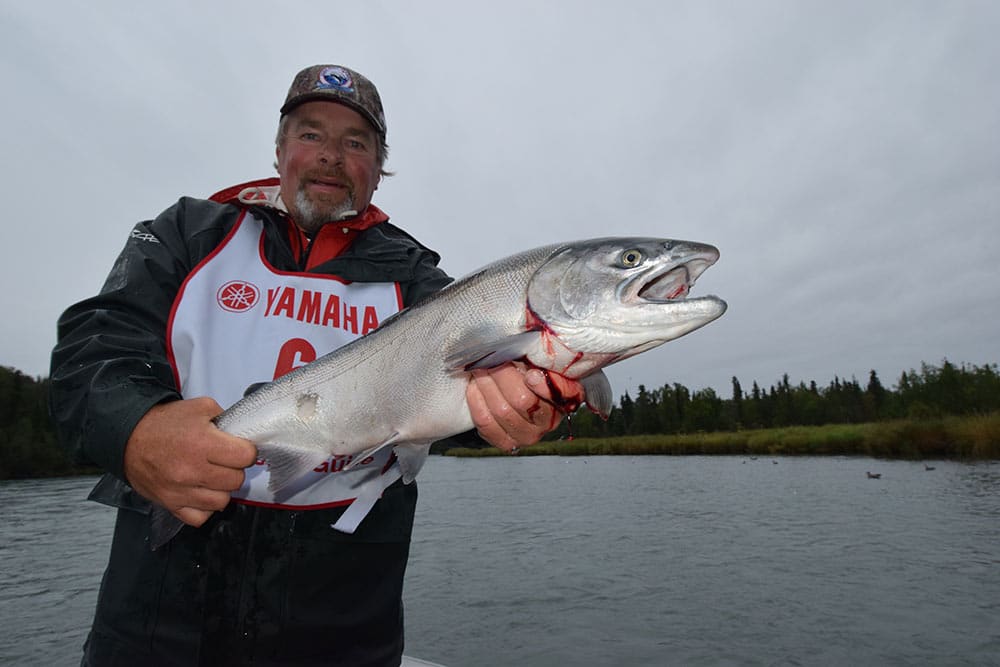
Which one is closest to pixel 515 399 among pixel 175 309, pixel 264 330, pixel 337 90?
pixel 264 330

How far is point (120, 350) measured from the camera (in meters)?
2.30

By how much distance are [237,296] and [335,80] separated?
1520 millimetres

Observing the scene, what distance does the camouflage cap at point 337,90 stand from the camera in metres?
3.50

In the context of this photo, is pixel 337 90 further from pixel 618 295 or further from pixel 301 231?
pixel 618 295

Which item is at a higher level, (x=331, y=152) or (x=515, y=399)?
(x=331, y=152)

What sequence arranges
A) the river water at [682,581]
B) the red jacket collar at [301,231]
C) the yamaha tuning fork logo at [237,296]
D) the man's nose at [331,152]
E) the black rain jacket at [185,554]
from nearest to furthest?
the black rain jacket at [185,554]
the yamaha tuning fork logo at [237,296]
the red jacket collar at [301,231]
the man's nose at [331,152]
the river water at [682,581]

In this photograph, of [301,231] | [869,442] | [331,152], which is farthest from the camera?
[869,442]

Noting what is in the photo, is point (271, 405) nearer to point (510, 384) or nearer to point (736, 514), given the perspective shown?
point (510, 384)

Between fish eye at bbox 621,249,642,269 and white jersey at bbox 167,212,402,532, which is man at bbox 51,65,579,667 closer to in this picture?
white jersey at bbox 167,212,402,532

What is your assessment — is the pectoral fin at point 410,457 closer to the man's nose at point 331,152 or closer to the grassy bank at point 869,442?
the man's nose at point 331,152

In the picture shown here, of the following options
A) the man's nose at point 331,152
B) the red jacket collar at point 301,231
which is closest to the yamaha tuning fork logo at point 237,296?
the red jacket collar at point 301,231

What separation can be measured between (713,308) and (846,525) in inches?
787

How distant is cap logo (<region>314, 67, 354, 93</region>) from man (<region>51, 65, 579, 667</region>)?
0.02 m

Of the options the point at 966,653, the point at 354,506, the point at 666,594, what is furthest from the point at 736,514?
the point at 354,506
